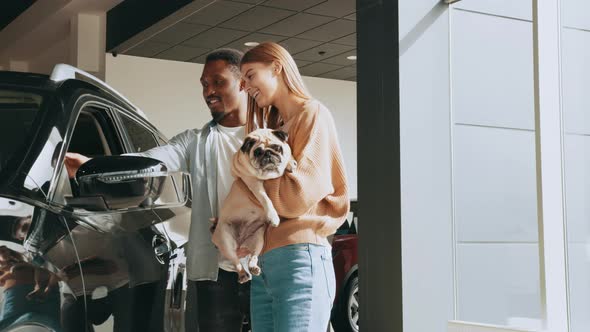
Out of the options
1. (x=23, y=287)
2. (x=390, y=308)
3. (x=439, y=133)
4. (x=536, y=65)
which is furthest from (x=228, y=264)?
(x=536, y=65)

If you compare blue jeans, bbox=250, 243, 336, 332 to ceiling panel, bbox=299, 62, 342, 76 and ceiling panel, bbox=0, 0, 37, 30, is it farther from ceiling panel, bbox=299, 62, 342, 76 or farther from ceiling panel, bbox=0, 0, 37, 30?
ceiling panel, bbox=0, 0, 37, 30

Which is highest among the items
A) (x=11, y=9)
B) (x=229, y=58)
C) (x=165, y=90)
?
(x=11, y=9)

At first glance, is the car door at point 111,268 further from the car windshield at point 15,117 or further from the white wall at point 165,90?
the white wall at point 165,90

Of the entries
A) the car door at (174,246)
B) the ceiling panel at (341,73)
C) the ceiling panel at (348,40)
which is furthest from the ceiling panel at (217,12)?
the car door at (174,246)

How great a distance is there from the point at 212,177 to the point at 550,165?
1.90 metres

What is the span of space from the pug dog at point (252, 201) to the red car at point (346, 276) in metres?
3.29

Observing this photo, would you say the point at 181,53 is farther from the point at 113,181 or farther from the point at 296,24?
the point at 113,181

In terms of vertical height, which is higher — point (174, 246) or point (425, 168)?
point (425, 168)

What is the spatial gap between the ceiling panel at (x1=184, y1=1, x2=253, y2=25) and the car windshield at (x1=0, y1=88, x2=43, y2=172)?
572 cm

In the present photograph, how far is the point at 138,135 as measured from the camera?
124 inches

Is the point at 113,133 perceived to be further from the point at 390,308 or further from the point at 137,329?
the point at 390,308

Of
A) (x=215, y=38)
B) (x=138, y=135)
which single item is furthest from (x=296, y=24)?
(x=138, y=135)

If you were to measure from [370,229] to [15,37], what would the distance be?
8.58 metres

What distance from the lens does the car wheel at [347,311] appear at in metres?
5.70
